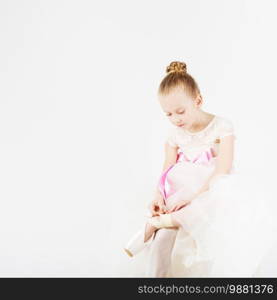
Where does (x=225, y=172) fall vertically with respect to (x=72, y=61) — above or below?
below

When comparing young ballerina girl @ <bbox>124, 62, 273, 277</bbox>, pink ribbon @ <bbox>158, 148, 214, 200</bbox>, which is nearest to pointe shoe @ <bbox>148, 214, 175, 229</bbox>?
young ballerina girl @ <bbox>124, 62, 273, 277</bbox>

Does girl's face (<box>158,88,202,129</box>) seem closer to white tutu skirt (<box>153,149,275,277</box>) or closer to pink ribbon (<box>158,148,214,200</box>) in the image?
pink ribbon (<box>158,148,214,200</box>)

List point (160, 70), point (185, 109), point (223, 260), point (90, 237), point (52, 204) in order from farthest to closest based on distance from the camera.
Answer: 1. point (160, 70)
2. point (52, 204)
3. point (90, 237)
4. point (185, 109)
5. point (223, 260)

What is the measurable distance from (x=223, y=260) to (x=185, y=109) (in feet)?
2.01

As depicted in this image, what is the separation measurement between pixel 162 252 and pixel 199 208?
8.7 inches

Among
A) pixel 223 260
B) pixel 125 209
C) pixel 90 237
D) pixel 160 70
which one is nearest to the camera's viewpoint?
pixel 223 260

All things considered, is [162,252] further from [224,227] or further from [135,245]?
[224,227]

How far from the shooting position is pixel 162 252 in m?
2.44

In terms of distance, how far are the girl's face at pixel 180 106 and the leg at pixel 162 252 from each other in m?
0.44

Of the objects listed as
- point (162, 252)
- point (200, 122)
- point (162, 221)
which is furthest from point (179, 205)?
point (200, 122)

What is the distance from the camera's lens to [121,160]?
379cm

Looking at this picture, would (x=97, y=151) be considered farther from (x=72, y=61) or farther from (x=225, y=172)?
(x=225, y=172)

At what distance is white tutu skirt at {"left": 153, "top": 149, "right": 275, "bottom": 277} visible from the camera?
7.73ft

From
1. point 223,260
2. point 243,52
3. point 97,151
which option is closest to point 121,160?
point 97,151
